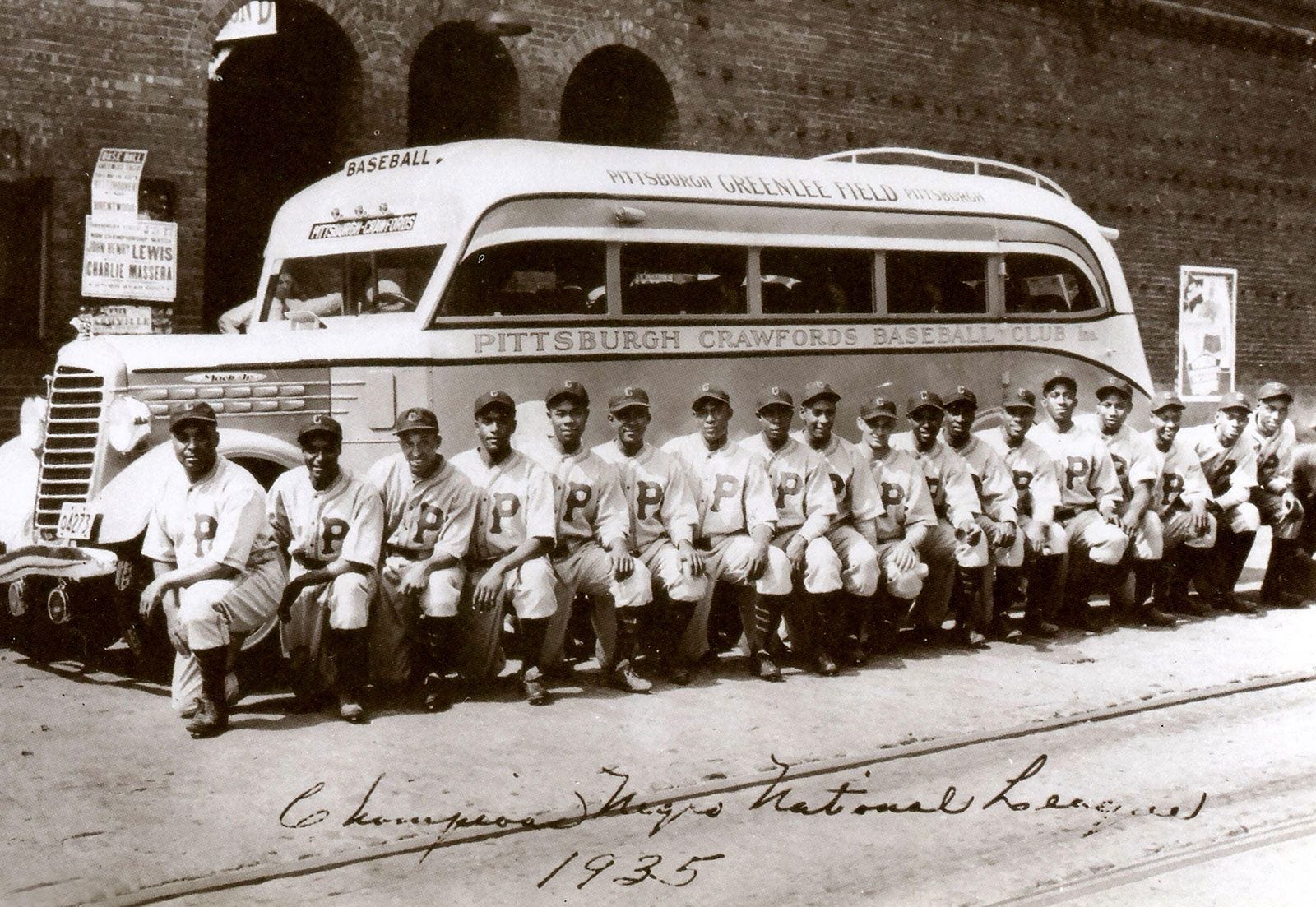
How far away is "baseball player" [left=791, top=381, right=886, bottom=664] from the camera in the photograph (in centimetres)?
915

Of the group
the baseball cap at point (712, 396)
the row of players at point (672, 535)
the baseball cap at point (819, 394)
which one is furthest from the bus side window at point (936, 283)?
the baseball cap at point (712, 396)

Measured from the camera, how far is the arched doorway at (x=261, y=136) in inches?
591

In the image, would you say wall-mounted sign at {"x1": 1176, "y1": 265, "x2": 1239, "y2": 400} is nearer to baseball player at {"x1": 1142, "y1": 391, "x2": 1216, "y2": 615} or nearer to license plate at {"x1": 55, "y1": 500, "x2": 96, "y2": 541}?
baseball player at {"x1": 1142, "y1": 391, "x2": 1216, "y2": 615}

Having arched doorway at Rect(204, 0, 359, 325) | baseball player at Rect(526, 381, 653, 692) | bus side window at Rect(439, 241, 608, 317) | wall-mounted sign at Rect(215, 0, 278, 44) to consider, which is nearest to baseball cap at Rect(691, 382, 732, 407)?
baseball player at Rect(526, 381, 653, 692)

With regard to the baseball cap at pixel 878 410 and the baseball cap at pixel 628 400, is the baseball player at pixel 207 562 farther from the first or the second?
the baseball cap at pixel 878 410

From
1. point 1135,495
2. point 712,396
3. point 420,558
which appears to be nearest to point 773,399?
point 712,396

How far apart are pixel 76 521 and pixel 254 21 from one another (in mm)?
7241

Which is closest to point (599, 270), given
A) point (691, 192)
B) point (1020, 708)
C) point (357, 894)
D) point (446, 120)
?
point (691, 192)

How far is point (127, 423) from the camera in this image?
8.75m

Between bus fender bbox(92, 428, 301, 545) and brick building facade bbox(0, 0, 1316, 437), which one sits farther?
brick building facade bbox(0, 0, 1316, 437)

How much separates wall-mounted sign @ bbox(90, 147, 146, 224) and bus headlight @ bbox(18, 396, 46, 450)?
3.48 m

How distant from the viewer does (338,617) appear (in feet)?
25.3

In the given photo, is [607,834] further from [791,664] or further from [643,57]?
[643,57]

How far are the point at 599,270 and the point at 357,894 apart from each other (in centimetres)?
529
